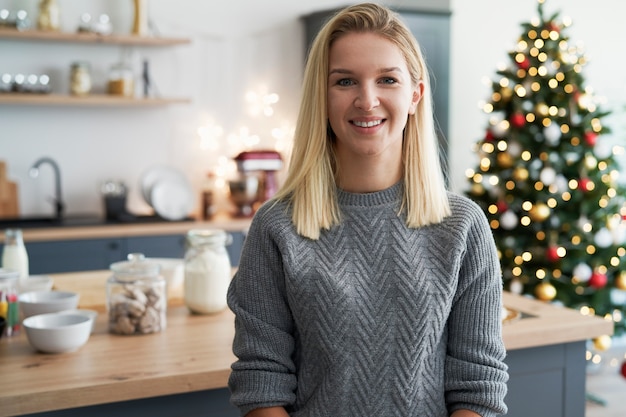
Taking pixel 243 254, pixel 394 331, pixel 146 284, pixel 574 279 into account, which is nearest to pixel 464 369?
pixel 394 331

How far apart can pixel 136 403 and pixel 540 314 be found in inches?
43.3

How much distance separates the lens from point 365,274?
1.37 meters

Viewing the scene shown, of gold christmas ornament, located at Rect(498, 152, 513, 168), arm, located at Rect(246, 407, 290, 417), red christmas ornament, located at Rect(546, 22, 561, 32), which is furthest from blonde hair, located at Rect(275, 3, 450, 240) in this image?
red christmas ornament, located at Rect(546, 22, 561, 32)

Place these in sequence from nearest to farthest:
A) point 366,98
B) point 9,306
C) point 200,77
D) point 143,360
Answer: point 366,98, point 143,360, point 9,306, point 200,77

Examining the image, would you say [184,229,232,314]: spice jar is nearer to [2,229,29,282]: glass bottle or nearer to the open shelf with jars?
[2,229,29,282]: glass bottle

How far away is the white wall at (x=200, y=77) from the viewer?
439 cm

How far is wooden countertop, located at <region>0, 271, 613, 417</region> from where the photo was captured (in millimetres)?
1504

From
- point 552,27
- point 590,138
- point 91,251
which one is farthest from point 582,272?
point 91,251

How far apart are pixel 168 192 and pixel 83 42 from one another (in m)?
0.98

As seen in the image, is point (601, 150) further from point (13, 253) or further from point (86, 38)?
point (13, 253)

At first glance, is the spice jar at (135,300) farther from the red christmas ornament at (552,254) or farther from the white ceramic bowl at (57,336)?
the red christmas ornament at (552,254)

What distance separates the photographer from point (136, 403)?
1.61 meters

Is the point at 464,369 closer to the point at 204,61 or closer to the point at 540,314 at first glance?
the point at 540,314

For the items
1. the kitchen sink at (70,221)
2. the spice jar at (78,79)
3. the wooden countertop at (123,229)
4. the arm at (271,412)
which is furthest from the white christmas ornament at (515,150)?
the arm at (271,412)
